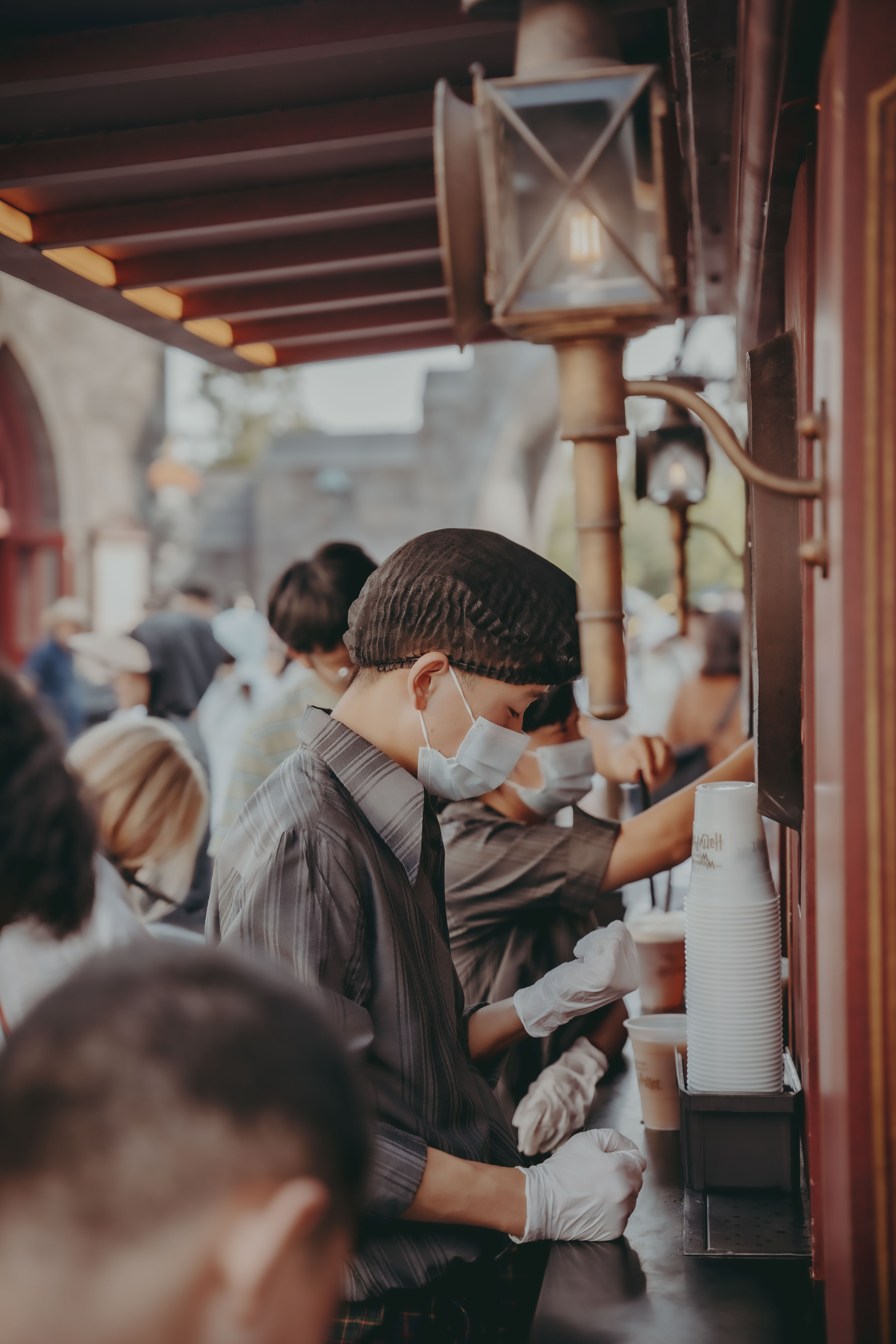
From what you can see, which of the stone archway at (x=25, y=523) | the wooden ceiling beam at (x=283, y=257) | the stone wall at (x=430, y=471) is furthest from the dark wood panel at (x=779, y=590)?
the stone wall at (x=430, y=471)

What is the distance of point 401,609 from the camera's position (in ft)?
5.87

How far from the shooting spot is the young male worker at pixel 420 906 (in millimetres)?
1576

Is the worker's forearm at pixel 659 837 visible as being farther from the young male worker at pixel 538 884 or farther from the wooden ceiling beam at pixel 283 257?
the wooden ceiling beam at pixel 283 257

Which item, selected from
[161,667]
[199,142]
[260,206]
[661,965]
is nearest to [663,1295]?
[661,965]

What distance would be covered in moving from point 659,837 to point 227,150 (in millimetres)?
1662

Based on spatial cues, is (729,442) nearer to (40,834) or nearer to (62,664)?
(40,834)

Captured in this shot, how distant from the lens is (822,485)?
3.65ft

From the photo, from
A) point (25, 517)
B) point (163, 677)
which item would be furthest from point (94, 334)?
point (163, 677)

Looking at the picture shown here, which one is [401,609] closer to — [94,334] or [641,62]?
[641,62]

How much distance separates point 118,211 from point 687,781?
3.60 meters

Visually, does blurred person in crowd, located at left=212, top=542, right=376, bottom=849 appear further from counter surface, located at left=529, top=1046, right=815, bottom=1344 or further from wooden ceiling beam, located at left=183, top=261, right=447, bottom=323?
counter surface, located at left=529, top=1046, right=815, bottom=1344

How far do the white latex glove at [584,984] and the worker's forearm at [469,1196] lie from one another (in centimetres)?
34

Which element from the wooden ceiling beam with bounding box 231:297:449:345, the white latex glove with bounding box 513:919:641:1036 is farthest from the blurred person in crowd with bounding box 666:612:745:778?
the white latex glove with bounding box 513:919:641:1036

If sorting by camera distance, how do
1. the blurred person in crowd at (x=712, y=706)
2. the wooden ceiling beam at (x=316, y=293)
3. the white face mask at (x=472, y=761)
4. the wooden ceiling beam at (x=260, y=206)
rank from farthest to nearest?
the blurred person in crowd at (x=712, y=706)
the wooden ceiling beam at (x=316, y=293)
the wooden ceiling beam at (x=260, y=206)
the white face mask at (x=472, y=761)
